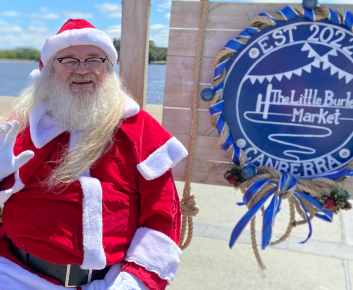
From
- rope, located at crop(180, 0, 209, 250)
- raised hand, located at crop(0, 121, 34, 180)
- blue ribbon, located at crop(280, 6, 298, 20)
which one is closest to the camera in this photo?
raised hand, located at crop(0, 121, 34, 180)

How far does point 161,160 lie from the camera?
141 cm

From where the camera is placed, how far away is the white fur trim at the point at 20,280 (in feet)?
4.13

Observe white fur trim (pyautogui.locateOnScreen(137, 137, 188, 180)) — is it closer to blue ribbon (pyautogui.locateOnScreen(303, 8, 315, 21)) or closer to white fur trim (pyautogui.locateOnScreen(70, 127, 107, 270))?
white fur trim (pyautogui.locateOnScreen(70, 127, 107, 270))

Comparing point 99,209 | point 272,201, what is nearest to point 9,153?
point 99,209

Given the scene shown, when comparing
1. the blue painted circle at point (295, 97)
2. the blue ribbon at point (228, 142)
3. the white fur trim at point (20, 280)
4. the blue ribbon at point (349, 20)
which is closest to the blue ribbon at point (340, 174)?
the blue painted circle at point (295, 97)

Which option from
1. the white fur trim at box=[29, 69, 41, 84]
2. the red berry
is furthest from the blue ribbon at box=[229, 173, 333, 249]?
the white fur trim at box=[29, 69, 41, 84]

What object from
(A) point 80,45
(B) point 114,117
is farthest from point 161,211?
(A) point 80,45

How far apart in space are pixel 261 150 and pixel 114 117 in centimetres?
79

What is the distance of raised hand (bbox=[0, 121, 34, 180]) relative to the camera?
1.19m

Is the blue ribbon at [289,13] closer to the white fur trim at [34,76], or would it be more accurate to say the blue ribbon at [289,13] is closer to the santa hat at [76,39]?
the santa hat at [76,39]

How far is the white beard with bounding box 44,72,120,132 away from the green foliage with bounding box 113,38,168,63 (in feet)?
1.43

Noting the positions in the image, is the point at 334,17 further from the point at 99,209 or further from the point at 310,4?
the point at 99,209

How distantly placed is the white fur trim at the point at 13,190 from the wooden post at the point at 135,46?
80 centimetres

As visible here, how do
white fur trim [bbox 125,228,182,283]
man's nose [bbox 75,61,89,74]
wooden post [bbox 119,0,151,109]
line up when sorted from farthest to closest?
wooden post [bbox 119,0,151,109]
man's nose [bbox 75,61,89,74]
white fur trim [bbox 125,228,182,283]
